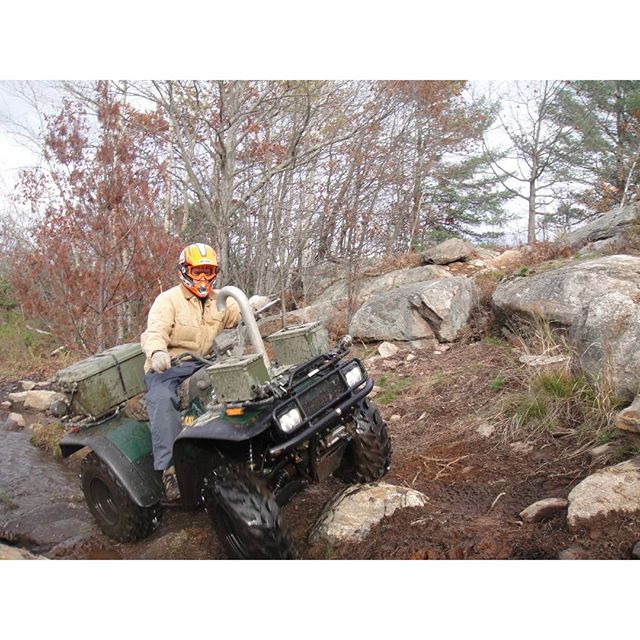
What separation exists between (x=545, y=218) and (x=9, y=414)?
7381mm

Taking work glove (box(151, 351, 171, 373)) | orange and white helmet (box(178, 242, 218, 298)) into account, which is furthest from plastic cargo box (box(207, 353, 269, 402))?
orange and white helmet (box(178, 242, 218, 298))

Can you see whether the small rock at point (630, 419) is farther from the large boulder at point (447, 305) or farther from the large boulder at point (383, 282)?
the large boulder at point (383, 282)

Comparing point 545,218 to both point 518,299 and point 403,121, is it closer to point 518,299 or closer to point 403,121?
point 403,121

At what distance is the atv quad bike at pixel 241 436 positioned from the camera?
233cm

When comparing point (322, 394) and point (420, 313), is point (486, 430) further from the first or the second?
point (420, 313)

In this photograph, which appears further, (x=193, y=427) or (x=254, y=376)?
(x=193, y=427)

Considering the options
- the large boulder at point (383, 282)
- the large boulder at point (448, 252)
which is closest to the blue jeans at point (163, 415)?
the large boulder at point (383, 282)

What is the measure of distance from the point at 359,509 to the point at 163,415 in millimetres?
1166

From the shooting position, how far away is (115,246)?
18.0 ft

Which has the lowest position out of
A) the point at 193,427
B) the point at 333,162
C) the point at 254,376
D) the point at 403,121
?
the point at 193,427

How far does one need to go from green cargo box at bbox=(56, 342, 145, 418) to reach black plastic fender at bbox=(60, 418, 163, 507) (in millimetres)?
140

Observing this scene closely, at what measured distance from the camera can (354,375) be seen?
280 cm

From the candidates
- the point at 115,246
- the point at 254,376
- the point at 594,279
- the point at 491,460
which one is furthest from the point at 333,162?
the point at 254,376

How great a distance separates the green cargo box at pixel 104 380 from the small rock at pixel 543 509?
2.34 metres
